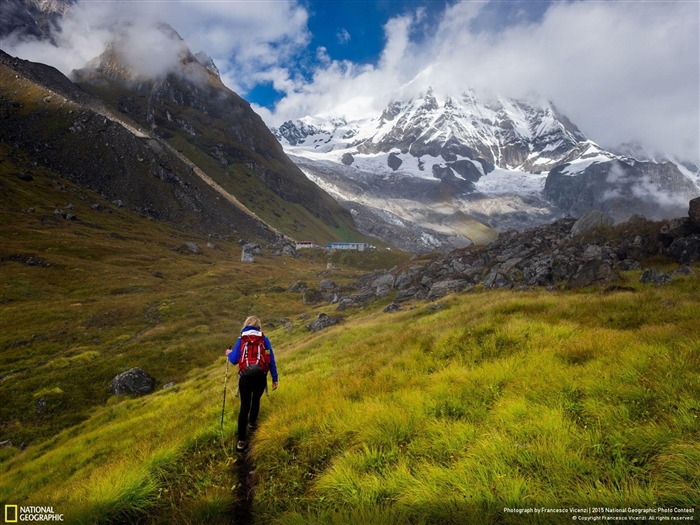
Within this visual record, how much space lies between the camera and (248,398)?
25.4 ft

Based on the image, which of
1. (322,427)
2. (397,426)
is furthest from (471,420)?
(322,427)

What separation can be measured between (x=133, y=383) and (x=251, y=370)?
2443cm

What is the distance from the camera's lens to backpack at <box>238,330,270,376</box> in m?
7.86

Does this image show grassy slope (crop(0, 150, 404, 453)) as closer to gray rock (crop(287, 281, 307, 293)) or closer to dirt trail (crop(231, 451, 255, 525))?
gray rock (crop(287, 281, 307, 293))

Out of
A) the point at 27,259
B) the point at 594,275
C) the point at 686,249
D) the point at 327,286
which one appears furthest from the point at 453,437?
the point at 27,259

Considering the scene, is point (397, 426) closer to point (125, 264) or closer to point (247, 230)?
point (125, 264)

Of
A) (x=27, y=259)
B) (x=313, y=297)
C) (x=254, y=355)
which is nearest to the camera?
(x=254, y=355)

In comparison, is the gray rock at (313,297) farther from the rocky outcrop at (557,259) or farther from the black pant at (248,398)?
the black pant at (248,398)

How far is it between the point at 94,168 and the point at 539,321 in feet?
531

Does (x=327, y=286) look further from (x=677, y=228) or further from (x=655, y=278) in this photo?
(x=655, y=278)

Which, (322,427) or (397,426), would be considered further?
(322,427)

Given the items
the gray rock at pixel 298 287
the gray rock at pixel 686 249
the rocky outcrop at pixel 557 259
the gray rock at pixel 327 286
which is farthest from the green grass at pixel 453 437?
the gray rock at pixel 327 286

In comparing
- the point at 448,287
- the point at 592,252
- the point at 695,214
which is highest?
the point at 695,214

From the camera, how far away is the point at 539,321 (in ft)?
33.4
